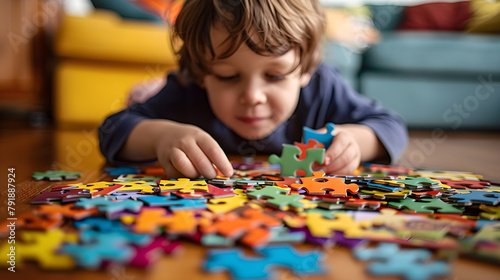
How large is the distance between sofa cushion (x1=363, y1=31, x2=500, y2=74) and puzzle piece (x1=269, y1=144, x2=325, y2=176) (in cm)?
183

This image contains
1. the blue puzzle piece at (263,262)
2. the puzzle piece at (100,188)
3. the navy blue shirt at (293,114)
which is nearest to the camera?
the blue puzzle piece at (263,262)

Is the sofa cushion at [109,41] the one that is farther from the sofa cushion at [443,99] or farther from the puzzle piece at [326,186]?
the puzzle piece at [326,186]

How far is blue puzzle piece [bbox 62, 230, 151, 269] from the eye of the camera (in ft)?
1.43

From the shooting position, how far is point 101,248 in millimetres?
460

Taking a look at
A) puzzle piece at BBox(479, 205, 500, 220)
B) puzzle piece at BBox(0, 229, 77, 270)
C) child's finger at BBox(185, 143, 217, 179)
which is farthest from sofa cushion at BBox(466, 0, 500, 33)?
puzzle piece at BBox(0, 229, 77, 270)

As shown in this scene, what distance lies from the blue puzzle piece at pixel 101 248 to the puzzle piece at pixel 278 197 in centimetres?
21

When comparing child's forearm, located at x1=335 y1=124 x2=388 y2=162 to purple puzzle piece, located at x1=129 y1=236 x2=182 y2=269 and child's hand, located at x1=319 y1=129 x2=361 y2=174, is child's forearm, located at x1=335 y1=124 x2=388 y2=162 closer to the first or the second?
child's hand, located at x1=319 y1=129 x2=361 y2=174

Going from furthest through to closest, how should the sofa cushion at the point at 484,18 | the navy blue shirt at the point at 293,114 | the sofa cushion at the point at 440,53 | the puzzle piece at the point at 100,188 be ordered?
1. the sofa cushion at the point at 484,18
2. the sofa cushion at the point at 440,53
3. the navy blue shirt at the point at 293,114
4. the puzzle piece at the point at 100,188

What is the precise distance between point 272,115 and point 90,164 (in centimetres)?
53

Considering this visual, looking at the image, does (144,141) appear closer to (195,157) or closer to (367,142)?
(195,157)

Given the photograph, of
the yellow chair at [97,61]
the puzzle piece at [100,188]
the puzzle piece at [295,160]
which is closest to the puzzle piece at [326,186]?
the puzzle piece at [295,160]

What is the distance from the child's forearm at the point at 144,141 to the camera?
991 mm

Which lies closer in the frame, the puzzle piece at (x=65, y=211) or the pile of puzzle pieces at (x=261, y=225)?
the pile of puzzle pieces at (x=261, y=225)

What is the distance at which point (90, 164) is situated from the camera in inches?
45.2
